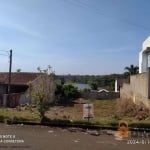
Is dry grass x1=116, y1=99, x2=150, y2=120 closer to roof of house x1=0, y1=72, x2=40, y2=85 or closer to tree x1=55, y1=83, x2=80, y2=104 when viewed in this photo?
roof of house x1=0, y1=72, x2=40, y2=85

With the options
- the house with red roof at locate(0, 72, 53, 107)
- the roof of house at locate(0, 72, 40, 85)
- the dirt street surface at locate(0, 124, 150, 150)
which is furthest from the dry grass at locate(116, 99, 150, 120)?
the roof of house at locate(0, 72, 40, 85)

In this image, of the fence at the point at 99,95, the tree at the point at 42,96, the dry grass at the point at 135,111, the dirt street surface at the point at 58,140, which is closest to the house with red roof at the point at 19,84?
the fence at the point at 99,95

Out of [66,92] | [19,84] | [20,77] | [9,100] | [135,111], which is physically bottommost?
[135,111]

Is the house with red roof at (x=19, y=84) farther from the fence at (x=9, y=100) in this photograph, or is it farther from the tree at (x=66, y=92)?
the tree at (x=66, y=92)

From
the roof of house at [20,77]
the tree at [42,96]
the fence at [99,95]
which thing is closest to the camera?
the tree at [42,96]

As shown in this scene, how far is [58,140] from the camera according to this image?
1189 centimetres

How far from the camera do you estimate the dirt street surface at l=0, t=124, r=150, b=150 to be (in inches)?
422

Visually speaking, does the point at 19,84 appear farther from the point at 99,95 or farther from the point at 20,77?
the point at 99,95

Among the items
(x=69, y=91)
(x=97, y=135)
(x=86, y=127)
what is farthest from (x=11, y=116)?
(x=69, y=91)

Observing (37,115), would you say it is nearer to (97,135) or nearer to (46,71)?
(46,71)

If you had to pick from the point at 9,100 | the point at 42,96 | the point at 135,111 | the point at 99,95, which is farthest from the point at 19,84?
the point at 42,96

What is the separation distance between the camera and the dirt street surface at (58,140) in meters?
10.7

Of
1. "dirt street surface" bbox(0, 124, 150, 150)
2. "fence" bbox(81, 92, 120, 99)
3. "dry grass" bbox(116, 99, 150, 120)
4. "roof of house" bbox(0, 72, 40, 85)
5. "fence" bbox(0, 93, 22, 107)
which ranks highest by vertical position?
"roof of house" bbox(0, 72, 40, 85)

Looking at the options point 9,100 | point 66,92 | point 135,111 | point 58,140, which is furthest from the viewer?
point 66,92
